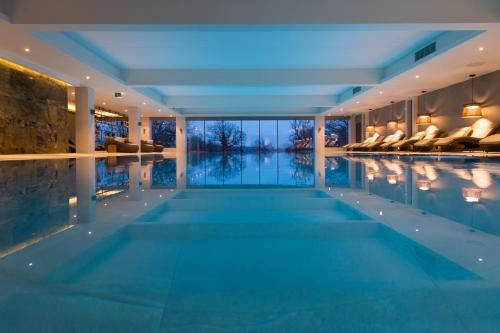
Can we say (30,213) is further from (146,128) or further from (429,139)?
(146,128)

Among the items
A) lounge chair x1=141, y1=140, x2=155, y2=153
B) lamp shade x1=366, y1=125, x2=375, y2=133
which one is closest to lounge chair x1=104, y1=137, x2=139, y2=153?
lounge chair x1=141, y1=140, x2=155, y2=153

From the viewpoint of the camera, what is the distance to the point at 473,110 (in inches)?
480

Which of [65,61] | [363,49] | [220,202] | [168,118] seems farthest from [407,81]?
[168,118]

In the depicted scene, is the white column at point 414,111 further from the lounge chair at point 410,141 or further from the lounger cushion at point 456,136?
the lounger cushion at point 456,136

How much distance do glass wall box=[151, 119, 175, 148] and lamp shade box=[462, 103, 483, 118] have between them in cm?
2210

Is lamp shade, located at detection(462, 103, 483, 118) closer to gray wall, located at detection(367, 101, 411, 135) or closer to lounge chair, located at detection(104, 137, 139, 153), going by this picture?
gray wall, located at detection(367, 101, 411, 135)

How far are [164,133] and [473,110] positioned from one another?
23.1 m

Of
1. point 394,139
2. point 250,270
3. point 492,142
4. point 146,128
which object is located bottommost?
point 250,270

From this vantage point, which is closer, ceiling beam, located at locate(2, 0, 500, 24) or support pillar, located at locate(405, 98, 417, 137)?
ceiling beam, located at locate(2, 0, 500, 24)

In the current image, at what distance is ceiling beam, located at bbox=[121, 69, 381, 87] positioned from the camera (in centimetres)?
1257

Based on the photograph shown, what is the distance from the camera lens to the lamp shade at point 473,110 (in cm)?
1217

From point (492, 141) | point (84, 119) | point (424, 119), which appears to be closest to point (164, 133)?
point (84, 119)

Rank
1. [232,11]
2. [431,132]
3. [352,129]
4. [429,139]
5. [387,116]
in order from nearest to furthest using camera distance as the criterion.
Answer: [232,11] → [429,139] → [431,132] → [387,116] → [352,129]

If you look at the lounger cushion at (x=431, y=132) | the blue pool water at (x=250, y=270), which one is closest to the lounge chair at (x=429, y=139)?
the lounger cushion at (x=431, y=132)
